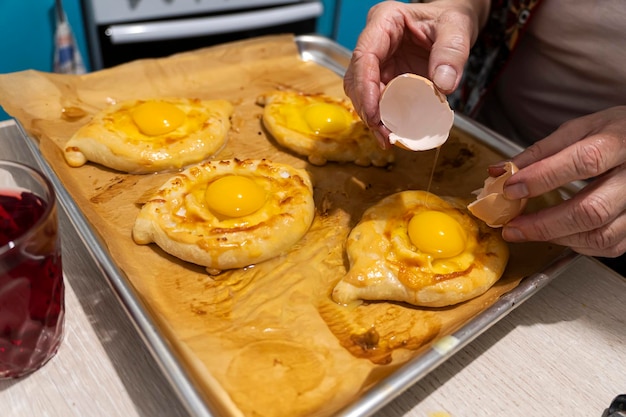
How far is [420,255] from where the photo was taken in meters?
2.15

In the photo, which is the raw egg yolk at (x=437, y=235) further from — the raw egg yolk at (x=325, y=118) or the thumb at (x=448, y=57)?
the raw egg yolk at (x=325, y=118)

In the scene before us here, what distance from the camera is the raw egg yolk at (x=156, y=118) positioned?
2695 millimetres

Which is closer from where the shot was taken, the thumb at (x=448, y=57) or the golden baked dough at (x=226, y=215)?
the thumb at (x=448, y=57)

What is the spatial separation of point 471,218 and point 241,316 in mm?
1075

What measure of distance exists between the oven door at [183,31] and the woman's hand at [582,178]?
3.05m

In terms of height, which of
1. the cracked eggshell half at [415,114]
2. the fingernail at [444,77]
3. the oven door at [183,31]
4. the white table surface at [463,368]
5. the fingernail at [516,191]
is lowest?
the oven door at [183,31]

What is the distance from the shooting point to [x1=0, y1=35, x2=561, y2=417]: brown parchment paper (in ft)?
5.57

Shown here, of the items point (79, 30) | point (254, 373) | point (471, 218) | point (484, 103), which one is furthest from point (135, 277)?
point (79, 30)

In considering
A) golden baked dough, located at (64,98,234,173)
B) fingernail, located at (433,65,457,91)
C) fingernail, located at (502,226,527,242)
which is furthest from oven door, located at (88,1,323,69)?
fingernail, located at (502,226,527,242)

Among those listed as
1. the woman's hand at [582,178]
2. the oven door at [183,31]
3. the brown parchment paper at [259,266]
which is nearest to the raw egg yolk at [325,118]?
the brown parchment paper at [259,266]

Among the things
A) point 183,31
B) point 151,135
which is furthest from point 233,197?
point 183,31

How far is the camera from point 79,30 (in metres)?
4.05

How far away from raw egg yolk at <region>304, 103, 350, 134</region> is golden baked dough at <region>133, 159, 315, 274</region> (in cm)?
47

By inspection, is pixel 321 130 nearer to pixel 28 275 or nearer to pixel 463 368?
pixel 463 368
